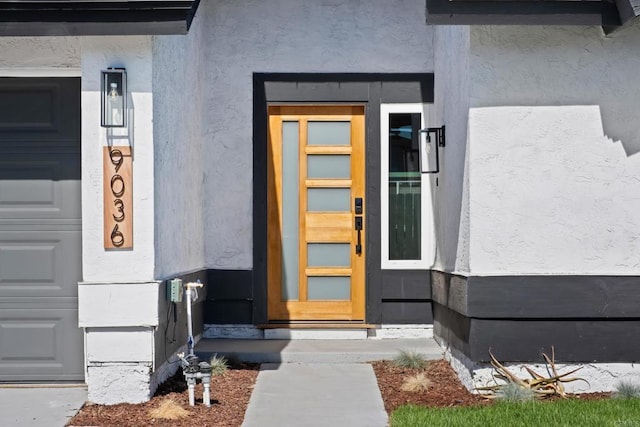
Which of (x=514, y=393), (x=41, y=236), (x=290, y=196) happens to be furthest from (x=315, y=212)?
(x=514, y=393)

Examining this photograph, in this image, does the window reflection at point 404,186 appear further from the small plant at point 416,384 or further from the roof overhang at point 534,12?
the roof overhang at point 534,12

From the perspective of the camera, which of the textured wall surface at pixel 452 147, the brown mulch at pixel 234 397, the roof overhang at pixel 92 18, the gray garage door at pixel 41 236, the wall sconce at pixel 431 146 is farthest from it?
the wall sconce at pixel 431 146

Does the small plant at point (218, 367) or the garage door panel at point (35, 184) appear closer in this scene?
the garage door panel at point (35, 184)

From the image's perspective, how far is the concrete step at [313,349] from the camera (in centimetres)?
869

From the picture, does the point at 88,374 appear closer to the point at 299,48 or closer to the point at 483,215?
the point at 483,215

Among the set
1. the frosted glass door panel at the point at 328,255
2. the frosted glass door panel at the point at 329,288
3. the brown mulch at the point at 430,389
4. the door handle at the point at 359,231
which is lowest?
the brown mulch at the point at 430,389

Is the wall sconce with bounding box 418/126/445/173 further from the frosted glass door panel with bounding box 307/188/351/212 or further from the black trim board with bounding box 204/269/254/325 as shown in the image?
the black trim board with bounding box 204/269/254/325

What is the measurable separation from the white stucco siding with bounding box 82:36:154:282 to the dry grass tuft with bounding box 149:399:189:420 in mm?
964

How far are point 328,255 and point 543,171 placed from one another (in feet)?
10.4

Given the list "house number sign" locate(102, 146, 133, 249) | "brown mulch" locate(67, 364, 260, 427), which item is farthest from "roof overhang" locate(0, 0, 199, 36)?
"brown mulch" locate(67, 364, 260, 427)

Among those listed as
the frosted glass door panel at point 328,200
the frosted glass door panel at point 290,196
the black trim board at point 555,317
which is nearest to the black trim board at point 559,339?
the black trim board at point 555,317

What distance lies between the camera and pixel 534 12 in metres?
7.03

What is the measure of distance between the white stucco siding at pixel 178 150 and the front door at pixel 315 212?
800 mm

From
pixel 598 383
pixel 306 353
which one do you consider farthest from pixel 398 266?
pixel 598 383
